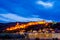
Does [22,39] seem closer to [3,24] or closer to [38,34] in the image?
[38,34]

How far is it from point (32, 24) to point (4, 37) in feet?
8.34

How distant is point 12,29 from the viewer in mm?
11820

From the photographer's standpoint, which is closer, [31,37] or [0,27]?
[31,37]

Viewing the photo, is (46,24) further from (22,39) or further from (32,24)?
(22,39)

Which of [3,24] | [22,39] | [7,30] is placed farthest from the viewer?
[3,24]

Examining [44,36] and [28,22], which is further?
[28,22]

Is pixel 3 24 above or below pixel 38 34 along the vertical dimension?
above

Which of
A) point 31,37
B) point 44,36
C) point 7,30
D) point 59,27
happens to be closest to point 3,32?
point 7,30

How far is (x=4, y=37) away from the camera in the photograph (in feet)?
36.1

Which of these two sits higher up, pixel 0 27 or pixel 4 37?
pixel 0 27

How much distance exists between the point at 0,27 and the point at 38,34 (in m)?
3.23

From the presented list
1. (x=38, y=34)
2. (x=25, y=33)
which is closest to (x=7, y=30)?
(x=25, y=33)

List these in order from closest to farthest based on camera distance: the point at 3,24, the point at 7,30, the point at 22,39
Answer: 1. the point at 22,39
2. the point at 7,30
3. the point at 3,24

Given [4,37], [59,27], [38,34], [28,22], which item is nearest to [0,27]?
[4,37]
